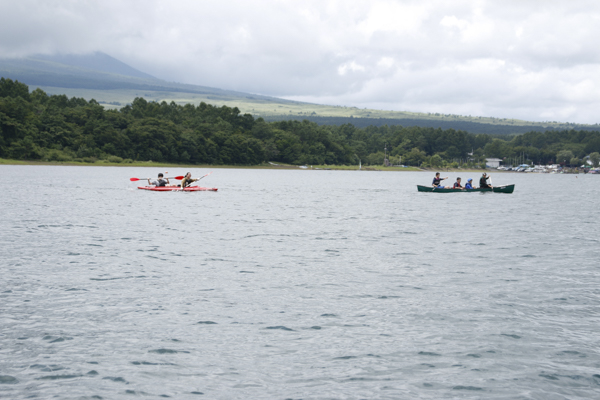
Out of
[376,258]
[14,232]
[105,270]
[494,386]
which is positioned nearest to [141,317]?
[105,270]

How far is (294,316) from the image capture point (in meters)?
13.9

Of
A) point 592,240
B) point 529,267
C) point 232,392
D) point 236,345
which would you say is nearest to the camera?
point 232,392

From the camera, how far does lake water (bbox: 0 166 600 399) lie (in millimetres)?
9984

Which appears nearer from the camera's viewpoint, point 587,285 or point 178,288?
point 178,288

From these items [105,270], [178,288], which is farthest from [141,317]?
[105,270]

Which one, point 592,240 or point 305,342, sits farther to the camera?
point 592,240

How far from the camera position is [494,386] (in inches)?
390

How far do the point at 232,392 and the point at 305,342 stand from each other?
2.84 meters

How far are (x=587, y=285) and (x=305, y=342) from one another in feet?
36.4

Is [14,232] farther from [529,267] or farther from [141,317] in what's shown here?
[529,267]

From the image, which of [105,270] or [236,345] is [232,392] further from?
[105,270]

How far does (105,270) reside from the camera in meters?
19.3

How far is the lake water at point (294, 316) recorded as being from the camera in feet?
32.8

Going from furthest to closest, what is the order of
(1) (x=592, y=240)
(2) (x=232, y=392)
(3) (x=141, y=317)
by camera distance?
(1) (x=592, y=240)
(3) (x=141, y=317)
(2) (x=232, y=392)
